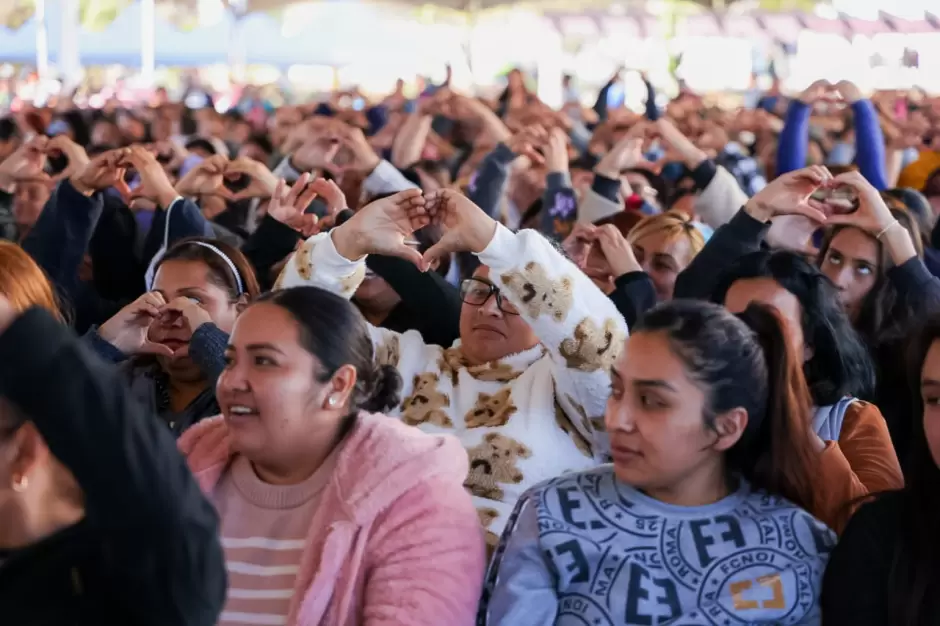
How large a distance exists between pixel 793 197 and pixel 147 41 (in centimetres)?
1721

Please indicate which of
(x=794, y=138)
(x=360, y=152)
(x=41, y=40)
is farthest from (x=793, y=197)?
(x=41, y=40)

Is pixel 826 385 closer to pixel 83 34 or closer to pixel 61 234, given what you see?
pixel 61 234

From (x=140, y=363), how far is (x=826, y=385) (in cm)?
131

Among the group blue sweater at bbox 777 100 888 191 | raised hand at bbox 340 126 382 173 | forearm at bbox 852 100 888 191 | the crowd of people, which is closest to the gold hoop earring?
the crowd of people

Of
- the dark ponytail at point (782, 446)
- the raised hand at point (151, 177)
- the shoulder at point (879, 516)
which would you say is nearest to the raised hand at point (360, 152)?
the raised hand at point (151, 177)

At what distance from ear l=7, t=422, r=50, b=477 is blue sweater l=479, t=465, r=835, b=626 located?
722 millimetres

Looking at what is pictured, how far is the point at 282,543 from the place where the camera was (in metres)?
1.78

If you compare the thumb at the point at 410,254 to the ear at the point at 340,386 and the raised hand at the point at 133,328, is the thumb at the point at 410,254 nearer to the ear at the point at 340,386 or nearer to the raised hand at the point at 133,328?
the ear at the point at 340,386

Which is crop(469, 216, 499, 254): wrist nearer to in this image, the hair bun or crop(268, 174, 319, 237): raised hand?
the hair bun

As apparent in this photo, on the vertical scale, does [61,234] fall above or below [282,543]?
below

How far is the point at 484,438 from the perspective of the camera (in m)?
2.24

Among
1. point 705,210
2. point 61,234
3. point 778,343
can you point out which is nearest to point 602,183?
point 705,210

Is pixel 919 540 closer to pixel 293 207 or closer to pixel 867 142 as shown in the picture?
pixel 293 207

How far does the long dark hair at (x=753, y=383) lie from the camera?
173cm
